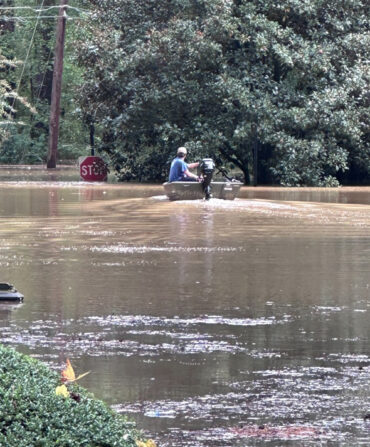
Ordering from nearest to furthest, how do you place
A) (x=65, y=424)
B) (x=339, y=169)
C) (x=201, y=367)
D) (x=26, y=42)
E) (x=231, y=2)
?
1. (x=65, y=424)
2. (x=201, y=367)
3. (x=231, y=2)
4. (x=339, y=169)
5. (x=26, y=42)

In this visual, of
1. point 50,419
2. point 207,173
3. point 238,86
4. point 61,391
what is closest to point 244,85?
point 238,86

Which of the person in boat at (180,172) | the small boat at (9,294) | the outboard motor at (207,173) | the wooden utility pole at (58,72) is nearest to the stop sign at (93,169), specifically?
the wooden utility pole at (58,72)

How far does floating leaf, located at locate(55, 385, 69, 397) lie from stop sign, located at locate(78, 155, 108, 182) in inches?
1620

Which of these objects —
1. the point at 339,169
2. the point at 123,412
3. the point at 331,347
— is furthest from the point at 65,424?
the point at 339,169

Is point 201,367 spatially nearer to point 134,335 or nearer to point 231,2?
point 134,335

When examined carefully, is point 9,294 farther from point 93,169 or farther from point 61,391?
point 93,169

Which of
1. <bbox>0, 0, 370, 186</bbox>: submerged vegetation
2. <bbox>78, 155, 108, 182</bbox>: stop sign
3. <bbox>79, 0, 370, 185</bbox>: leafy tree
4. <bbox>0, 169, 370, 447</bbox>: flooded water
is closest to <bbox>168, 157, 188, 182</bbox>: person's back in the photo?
<bbox>0, 169, 370, 447</bbox>: flooded water

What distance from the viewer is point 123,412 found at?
7.60 m

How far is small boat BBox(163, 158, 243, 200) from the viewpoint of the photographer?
3044cm

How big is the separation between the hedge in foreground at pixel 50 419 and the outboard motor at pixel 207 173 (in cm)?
2470

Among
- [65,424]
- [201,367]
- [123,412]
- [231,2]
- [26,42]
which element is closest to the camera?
[65,424]

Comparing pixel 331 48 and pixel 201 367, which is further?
pixel 331 48

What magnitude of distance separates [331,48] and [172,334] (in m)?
32.3

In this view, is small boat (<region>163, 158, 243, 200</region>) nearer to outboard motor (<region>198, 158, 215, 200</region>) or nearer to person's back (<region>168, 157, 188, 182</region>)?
outboard motor (<region>198, 158, 215, 200</region>)
